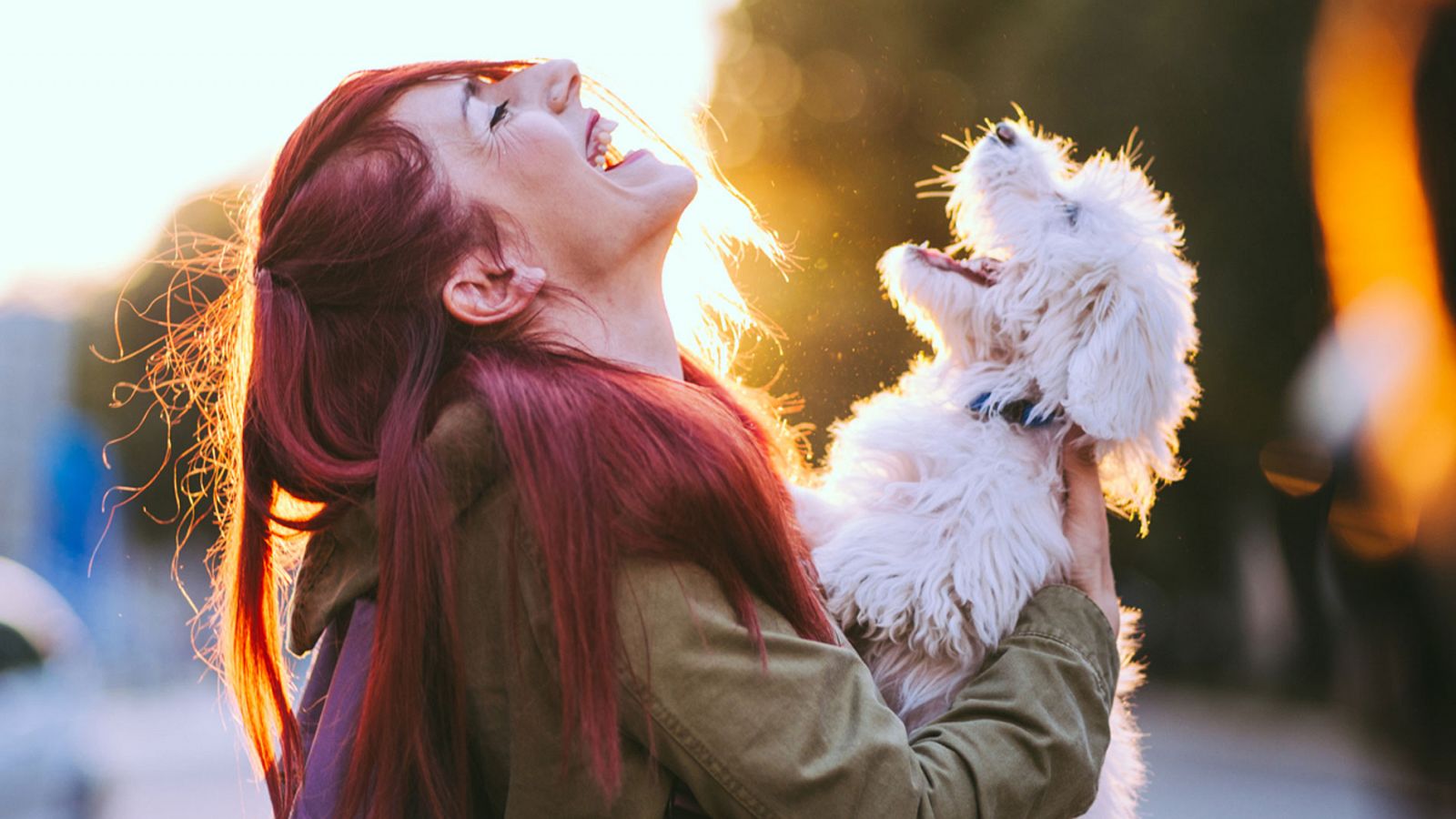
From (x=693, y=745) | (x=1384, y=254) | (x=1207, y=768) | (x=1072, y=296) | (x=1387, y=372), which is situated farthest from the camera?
(x=1207, y=768)

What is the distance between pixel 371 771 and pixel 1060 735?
40.2 inches

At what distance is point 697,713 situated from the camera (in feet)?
5.44

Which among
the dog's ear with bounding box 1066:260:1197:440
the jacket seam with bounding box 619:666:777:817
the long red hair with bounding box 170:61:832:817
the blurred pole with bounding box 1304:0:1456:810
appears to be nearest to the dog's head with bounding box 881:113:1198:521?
the dog's ear with bounding box 1066:260:1197:440

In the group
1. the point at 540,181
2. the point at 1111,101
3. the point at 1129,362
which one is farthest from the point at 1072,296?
the point at 1111,101

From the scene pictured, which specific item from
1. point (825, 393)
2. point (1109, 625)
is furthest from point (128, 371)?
point (1109, 625)

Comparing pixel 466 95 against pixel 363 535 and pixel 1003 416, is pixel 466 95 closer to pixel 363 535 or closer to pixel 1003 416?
pixel 363 535

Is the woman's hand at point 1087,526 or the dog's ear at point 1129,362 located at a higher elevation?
the dog's ear at point 1129,362

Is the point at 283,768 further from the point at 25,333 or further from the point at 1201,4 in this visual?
the point at 25,333

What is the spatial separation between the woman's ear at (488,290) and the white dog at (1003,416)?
33.4 inches

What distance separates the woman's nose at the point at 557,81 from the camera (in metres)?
2.28

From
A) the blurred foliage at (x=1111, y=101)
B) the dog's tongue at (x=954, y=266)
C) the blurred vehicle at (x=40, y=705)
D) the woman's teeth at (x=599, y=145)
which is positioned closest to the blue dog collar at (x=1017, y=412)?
the dog's tongue at (x=954, y=266)

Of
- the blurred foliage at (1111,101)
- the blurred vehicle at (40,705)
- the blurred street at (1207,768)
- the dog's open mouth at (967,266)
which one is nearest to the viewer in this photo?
the dog's open mouth at (967,266)

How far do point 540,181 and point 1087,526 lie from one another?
4.02 feet

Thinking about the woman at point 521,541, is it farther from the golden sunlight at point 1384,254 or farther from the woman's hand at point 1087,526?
the golden sunlight at point 1384,254
